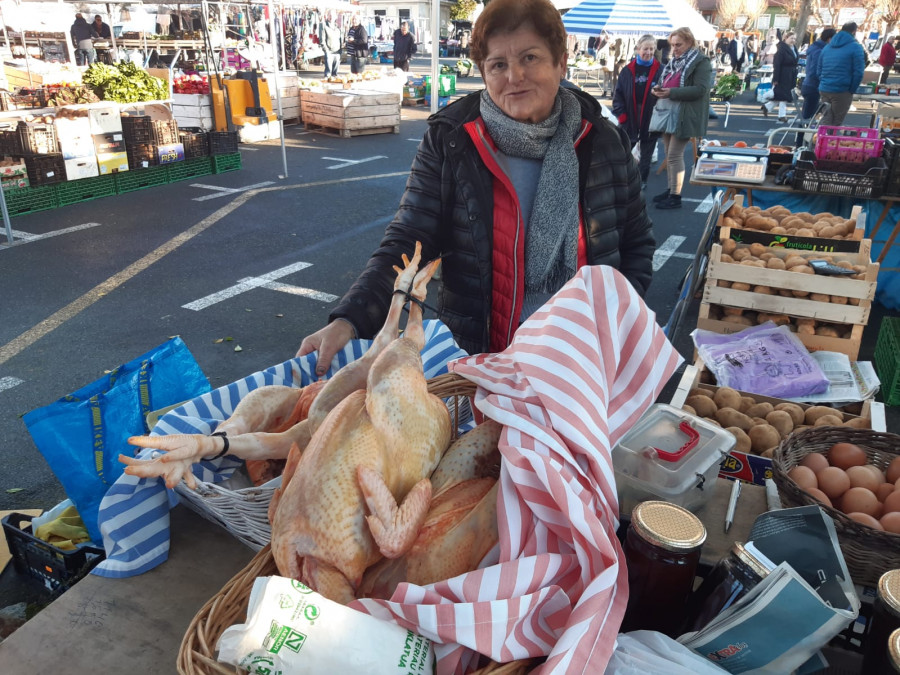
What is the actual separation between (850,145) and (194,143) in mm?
8397

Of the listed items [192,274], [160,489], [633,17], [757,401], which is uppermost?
[633,17]

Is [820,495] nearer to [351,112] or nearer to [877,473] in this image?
[877,473]

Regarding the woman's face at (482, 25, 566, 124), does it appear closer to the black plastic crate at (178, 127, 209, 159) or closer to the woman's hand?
the woman's hand

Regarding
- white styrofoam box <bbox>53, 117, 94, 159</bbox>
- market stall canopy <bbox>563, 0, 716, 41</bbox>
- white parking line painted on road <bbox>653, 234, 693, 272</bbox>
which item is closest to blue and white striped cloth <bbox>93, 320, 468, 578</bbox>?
white parking line painted on road <bbox>653, 234, 693, 272</bbox>

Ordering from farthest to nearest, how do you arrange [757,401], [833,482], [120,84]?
1. [120,84]
2. [757,401]
3. [833,482]

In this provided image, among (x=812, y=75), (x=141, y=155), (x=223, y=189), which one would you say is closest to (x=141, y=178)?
(x=141, y=155)

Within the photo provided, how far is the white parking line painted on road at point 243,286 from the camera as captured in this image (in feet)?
18.6

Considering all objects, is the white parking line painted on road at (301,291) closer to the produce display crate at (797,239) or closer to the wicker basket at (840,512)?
the produce display crate at (797,239)

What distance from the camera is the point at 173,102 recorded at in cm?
1110

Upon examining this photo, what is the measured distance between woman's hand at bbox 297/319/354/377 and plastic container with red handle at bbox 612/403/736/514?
0.85m

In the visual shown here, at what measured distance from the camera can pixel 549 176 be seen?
7.57ft

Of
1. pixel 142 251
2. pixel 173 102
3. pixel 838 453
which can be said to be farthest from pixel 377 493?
pixel 173 102

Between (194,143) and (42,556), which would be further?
(194,143)

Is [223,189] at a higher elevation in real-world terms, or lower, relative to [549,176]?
lower
